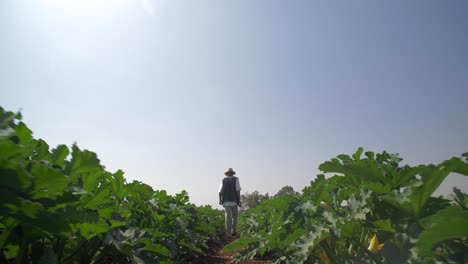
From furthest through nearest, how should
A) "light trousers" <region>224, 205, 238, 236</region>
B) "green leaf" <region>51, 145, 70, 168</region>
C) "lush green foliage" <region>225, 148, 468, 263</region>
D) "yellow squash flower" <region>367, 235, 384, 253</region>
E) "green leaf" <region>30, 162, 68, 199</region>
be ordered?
"light trousers" <region>224, 205, 238, 236</region> → "yellow squash flower" <region>367, 235, 384, 253</region> → "green leaf" <region>51, 145, 70, 168</region> → "lush green foliage" <region>225, 148, 468, 263</region> → "green leaf" <region>30, 162, 68, 199</region>

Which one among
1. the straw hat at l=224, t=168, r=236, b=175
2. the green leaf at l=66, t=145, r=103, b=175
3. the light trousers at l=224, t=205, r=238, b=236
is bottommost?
the green leaf at l=66, t=145, r=103, b=175

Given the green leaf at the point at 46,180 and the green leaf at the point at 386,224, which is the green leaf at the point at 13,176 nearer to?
the green leaf at the point at 46,180

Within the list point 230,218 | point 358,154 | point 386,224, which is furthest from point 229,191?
point 386,224

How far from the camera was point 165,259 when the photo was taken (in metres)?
2.42

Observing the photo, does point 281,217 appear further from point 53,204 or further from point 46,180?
point 46,180

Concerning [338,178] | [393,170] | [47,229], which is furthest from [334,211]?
[47,229]

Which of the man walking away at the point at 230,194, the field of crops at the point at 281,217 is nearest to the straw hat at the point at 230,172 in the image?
the man walking away at the point at 230,194

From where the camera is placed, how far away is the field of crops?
1.10 meters

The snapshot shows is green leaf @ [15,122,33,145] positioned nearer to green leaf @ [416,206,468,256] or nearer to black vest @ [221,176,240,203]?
green leaf @ [416,206,468,256]

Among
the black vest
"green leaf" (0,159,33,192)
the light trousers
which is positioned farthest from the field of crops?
the light trousers

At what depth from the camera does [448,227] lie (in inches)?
45.3

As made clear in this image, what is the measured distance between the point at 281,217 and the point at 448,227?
5.48ft

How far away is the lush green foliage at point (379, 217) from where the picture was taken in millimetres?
1452

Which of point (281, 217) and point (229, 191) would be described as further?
point (229, 191)
